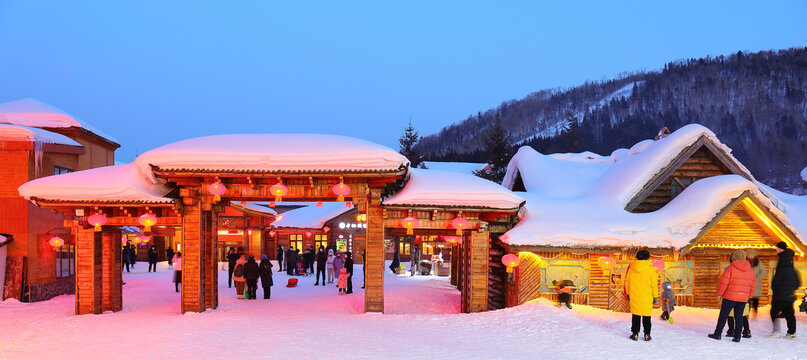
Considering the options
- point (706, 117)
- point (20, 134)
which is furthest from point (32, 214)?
point (706, 117)

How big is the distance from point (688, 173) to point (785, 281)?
6372mm

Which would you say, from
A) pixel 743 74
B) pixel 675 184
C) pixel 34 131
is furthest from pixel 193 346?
pixel 743 74

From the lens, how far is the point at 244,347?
8789 mm

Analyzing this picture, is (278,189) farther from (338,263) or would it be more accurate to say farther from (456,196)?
(338,263)

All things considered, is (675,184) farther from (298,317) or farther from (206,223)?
(206,223)

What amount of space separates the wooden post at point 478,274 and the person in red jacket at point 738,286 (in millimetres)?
5433

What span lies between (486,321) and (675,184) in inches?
315

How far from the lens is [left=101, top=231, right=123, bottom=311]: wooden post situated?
13.3m

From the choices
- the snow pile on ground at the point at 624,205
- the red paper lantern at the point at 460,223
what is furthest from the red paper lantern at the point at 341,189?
the snow pile on ground at the point at 624,205

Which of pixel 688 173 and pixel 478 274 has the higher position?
pixel 688 173

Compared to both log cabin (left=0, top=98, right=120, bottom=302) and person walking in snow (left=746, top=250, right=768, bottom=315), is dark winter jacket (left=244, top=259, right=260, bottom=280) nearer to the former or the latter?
log cabin (left=0, top=98, right=120, bottom=302)

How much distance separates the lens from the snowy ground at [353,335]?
841 cm

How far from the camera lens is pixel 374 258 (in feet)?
42.0

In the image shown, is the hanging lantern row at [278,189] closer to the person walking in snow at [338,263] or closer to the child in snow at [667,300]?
the person walking in snow at [338,263]
